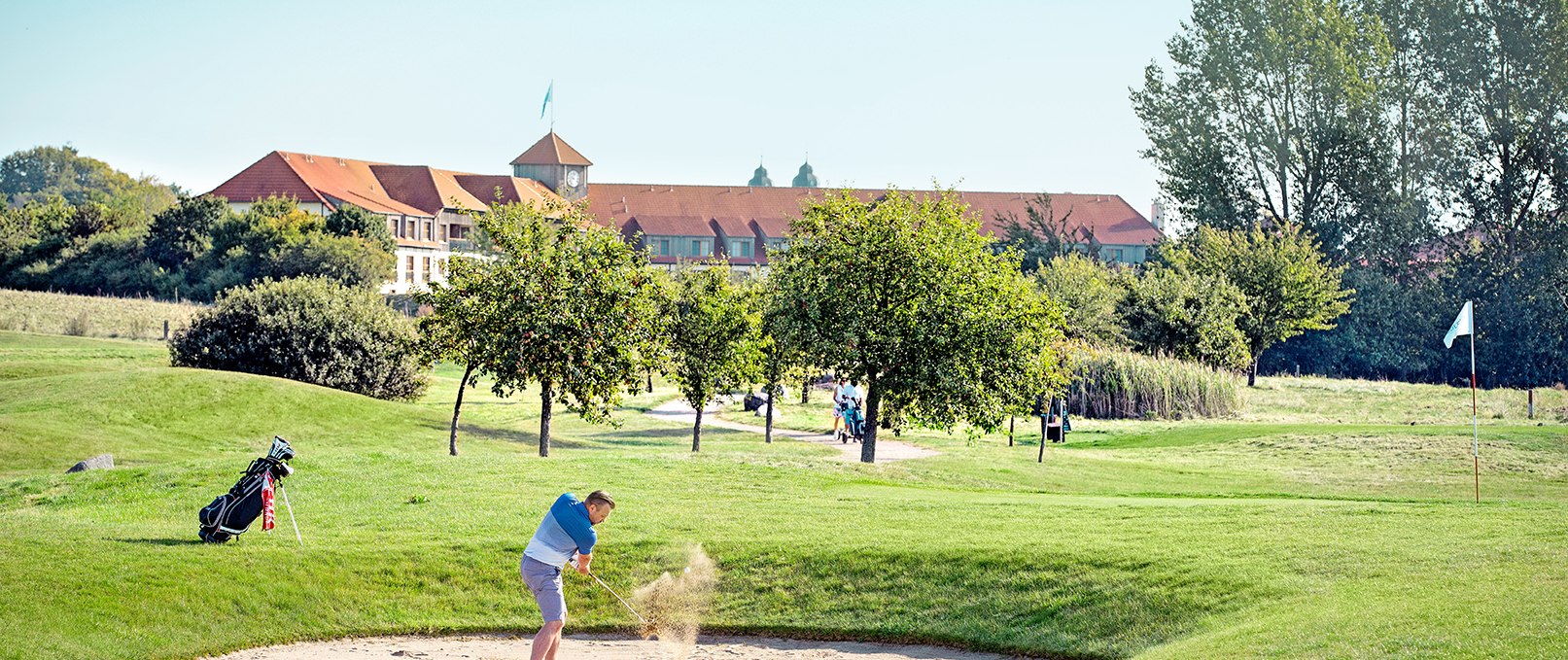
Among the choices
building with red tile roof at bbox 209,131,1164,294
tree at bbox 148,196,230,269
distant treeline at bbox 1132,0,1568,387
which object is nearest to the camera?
distant treeline at bbox 1132,0,1568,387

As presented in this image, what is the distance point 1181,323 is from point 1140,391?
30.8 feet

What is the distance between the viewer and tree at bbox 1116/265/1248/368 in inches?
2387

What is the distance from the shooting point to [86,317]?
7088 centimetres

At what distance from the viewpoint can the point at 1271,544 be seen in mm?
17984

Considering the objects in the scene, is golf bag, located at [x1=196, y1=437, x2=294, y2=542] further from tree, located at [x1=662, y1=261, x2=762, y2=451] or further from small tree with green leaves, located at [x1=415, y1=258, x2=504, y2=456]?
tree, located at [x1=662, y1=261, x2=762, y2=451]

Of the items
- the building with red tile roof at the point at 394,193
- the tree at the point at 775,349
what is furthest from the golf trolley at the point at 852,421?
the building with red tile roof at the point at 394,193

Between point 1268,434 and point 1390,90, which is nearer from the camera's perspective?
point 1268,434

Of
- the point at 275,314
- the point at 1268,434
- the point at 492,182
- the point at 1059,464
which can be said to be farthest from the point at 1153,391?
the point at 492,182

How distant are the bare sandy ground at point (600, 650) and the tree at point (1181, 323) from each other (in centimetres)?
4470

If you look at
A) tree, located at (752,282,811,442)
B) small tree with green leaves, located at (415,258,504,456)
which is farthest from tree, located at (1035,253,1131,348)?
small tree with green leaves, located at (415,258,504,456)

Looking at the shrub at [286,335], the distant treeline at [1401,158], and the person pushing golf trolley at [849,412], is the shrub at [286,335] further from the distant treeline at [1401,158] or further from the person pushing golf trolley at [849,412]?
the distant treeline at [1401,158]

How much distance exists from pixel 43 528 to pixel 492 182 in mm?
130671

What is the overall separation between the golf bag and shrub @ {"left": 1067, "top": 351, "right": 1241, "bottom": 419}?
36664 mm

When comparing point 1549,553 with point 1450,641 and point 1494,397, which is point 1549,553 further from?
point 1494,397
